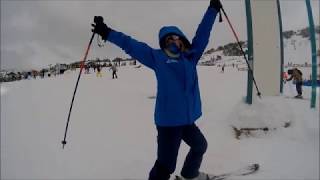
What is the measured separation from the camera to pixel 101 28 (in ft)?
11.1

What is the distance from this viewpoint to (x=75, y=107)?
11.0 meters

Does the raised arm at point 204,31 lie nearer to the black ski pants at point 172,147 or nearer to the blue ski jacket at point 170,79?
the blue ski jacket at point 170,79

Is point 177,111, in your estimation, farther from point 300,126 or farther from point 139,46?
point 300,126

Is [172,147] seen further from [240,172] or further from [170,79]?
[240,172]

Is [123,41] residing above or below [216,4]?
below

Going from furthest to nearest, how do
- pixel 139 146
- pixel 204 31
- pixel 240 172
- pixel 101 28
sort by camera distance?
1. pixel 139 146
2. pixel 240 172
3. pixel 204 31
4. pixel 101 28

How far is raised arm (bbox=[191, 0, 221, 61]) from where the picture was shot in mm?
3742

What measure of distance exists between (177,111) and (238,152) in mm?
2343

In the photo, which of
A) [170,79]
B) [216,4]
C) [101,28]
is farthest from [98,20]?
[216,4]

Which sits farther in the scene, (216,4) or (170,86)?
(216,4)

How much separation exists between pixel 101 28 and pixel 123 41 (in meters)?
0.23

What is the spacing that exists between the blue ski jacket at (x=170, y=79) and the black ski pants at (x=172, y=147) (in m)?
0.10

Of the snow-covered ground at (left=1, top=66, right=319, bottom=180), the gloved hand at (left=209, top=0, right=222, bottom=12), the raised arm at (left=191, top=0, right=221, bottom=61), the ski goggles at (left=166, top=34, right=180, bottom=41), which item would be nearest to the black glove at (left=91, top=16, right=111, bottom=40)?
the ski goggles at (left=166, top=34, right=180, bottom=41)

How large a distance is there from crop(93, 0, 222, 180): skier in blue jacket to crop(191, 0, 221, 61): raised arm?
0.47 ft
